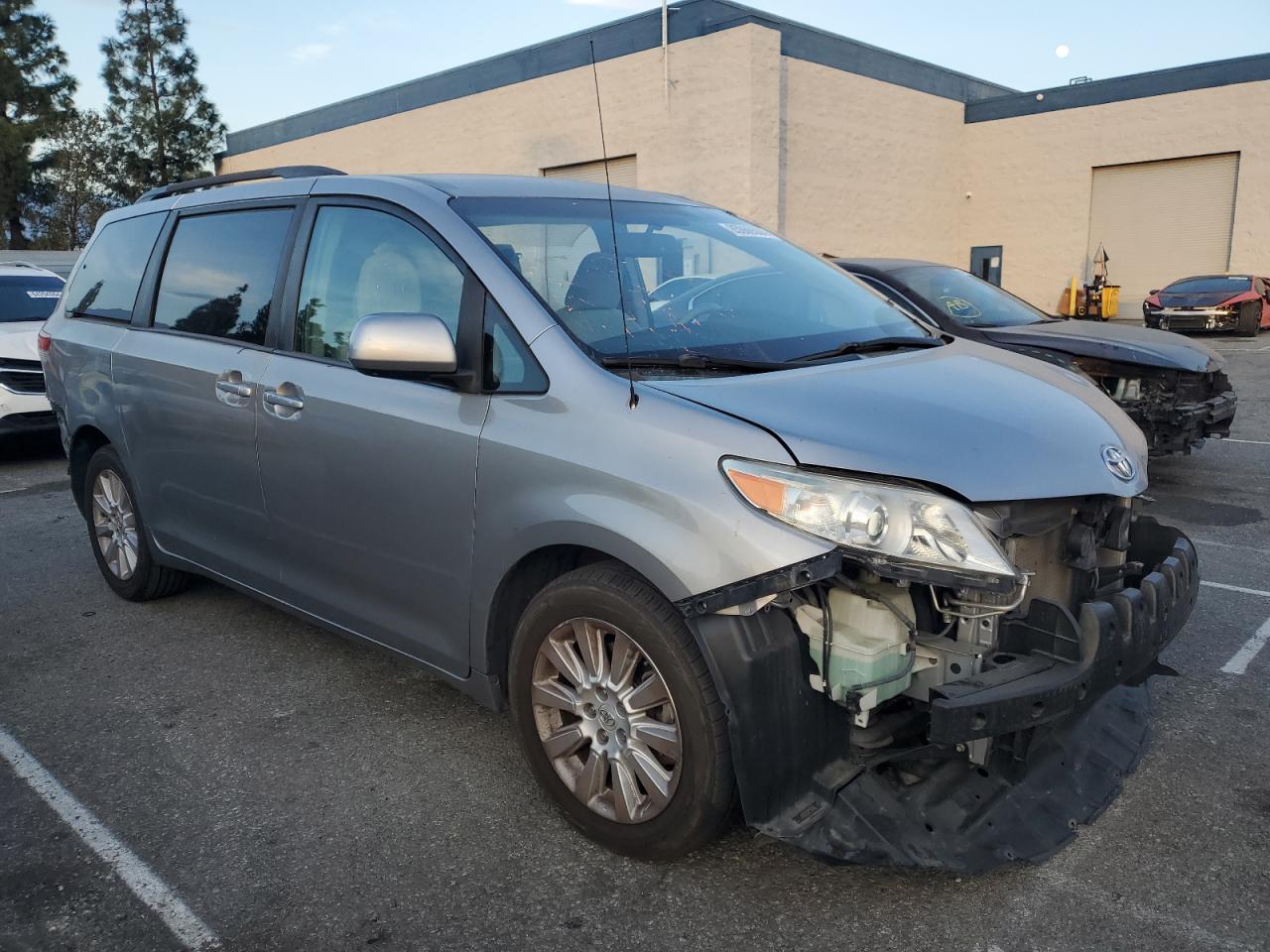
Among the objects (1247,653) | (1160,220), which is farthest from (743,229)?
(1160,220)

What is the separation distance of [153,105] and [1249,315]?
42.0 m

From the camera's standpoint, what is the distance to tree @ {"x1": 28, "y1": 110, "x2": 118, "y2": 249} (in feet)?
143

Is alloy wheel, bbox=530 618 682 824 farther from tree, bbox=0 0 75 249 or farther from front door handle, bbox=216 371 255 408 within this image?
tree, bbox=0 0 75 249

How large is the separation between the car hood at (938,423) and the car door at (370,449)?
2.61ft

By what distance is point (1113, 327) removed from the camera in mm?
7938

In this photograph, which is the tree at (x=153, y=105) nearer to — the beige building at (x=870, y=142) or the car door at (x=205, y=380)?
the beige building at (x=870, y=142)

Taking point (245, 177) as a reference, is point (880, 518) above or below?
below

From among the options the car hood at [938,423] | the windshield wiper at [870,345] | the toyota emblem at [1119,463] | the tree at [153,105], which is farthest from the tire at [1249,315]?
the tree at [153,105]

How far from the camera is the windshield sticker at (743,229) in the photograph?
3.99 m

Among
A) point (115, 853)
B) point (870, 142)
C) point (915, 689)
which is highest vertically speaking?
point (870, 142)

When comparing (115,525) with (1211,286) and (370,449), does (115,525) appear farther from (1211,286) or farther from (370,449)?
(1211,286)

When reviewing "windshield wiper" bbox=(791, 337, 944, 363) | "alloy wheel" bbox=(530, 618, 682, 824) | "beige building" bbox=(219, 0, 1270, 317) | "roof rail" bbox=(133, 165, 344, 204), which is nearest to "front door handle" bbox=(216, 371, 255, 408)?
"roof rail" bbox=(133, 165, 344, 204)

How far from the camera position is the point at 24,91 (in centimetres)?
4416

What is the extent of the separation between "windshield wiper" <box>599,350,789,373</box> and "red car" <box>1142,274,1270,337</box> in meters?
20.5
